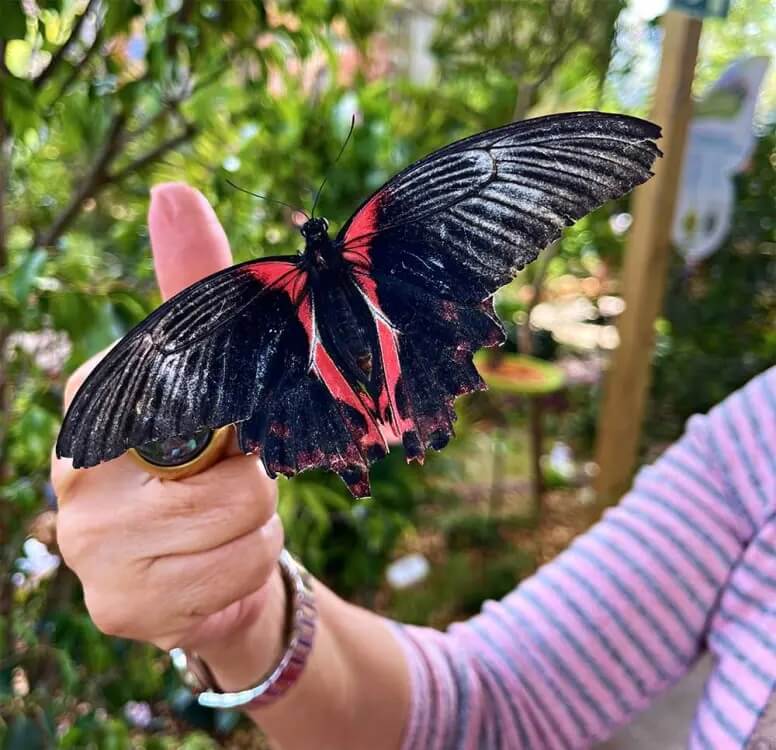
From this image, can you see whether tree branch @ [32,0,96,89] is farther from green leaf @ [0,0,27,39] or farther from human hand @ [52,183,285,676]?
human hand @ [52,183,285,676]

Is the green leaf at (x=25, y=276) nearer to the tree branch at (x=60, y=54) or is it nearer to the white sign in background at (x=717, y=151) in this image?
the tree branch at (x=60, y=54)

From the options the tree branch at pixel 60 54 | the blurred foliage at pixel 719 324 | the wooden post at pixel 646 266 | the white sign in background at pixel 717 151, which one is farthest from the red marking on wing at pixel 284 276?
the blurred foliage at pixel 719 324

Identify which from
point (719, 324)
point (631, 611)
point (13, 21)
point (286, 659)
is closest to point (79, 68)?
point (13, 21)

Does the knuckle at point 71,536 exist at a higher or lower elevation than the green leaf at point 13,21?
lower

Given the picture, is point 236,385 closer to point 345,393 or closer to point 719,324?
point 345,393

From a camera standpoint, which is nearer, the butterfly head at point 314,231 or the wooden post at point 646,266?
the butterfly head at point 314,231

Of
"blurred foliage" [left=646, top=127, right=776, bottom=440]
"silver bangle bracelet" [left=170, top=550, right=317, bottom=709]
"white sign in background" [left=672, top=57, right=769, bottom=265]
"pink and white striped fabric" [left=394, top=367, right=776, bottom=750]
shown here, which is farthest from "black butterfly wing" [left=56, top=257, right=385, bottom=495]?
"blurred foliage" [left=646, top=127, right=776, bottom=440]
